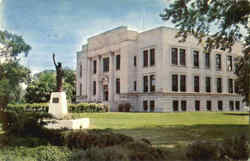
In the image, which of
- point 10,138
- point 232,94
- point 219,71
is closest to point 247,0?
point 219,71

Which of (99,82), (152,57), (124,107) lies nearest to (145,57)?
(152,57)

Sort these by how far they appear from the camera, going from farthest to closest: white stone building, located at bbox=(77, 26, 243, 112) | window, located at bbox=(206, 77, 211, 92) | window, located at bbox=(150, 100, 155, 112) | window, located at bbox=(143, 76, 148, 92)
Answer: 1. window, located at bbox=(143, 76, 148, 92)
2. window, located at bbox=(150, 100, 155, 112)
3. white stone building, located at bbox=(77, 26, 243, 112)
4. window, located at bbox=(206, 77, 211, 92)

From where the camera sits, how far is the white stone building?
1459cm

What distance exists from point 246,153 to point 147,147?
1.94m

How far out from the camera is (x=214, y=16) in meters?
7.11

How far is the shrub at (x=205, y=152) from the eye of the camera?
4.54 metres

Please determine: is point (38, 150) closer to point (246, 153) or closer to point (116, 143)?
point (116, 143)

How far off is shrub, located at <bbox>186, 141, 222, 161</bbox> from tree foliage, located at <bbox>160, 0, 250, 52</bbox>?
360 cm

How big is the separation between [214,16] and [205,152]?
13.8 ft

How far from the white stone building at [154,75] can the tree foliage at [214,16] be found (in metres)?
4.53

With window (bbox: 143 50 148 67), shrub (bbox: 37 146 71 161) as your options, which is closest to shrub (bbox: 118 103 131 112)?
window (bbox: 143 50 148 67)

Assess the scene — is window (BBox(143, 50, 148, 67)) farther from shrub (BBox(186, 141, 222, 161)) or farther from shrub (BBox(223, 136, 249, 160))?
shrub (BBox(186, 141, 222, 161))

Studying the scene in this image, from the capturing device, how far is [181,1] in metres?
7.12

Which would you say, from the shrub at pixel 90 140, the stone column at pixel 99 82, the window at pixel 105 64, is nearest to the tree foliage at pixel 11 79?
the shrub at pixel 90 140
